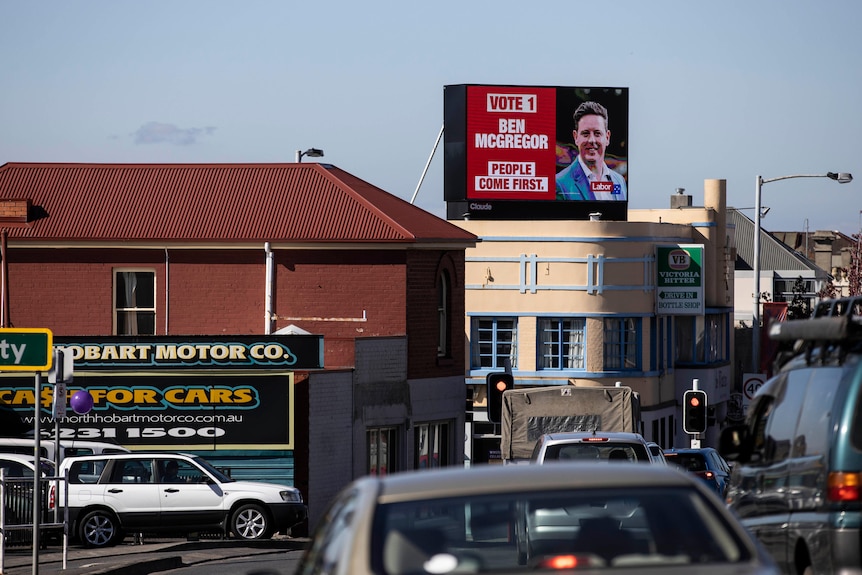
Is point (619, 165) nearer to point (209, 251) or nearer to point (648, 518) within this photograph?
point (209, 251)

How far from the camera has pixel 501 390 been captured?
89.9 ft

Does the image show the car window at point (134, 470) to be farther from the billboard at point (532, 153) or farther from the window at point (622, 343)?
the billboard at point (532, 153)

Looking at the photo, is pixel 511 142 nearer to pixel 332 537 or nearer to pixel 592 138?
pixel 592 138

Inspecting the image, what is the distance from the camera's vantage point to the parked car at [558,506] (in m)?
5.78

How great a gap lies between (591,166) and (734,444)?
44.4 m

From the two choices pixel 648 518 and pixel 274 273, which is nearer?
pixel 648 518

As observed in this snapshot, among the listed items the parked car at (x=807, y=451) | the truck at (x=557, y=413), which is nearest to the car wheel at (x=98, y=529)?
the truck at (x=557, y=413)

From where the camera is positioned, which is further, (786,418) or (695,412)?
(695,412)

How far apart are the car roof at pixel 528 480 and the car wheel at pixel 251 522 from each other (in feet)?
61.0

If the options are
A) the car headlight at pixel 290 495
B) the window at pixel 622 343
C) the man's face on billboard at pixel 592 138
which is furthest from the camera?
the man's face on billboard at pixel 592 138

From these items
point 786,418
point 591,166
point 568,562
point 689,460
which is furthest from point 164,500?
point 591,166

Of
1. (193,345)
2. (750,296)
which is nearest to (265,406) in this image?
(193,345)

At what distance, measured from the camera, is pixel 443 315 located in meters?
37.1

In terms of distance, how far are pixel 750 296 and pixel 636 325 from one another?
38.6 m
